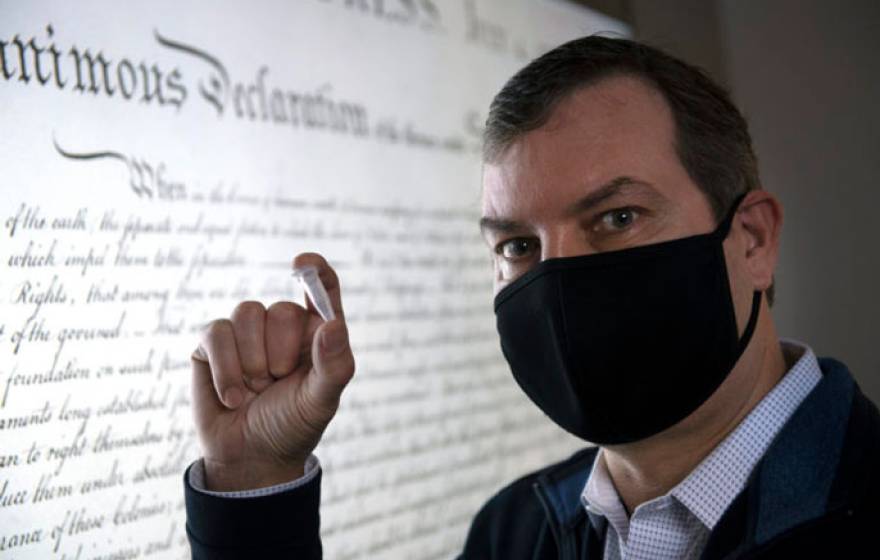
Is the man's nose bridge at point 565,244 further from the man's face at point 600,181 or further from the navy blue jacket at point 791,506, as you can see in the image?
the navy blue jacket at point 791,506

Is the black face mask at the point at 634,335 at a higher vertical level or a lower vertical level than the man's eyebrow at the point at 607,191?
lower

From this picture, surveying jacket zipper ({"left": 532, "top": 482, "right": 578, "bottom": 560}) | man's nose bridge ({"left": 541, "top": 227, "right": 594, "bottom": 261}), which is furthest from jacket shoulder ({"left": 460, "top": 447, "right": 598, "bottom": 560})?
man's nose bridge ({"left": 541, "top": 227, "right": 594, "bottom": 261})

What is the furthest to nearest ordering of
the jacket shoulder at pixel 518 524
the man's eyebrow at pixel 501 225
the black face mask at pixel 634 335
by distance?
the jacket shoulder at pixel 518 524
the man's eyebrow at pixel 501 225
the black face mask at pixel 634 335

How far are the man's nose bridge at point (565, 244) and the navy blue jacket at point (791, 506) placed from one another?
357mm

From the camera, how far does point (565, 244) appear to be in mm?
1165

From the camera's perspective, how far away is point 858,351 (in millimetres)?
2504

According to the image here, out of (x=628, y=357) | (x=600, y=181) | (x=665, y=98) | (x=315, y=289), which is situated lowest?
(x=628, y=357)

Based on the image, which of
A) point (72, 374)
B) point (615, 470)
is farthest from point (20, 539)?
point (615, 470)

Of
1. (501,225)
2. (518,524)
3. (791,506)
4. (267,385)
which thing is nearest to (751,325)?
(791,506)

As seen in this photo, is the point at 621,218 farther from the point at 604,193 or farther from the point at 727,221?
the point at 727,221

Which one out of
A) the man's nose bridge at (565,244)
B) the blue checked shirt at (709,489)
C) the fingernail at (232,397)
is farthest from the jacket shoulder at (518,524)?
the fingernail at (232,397)

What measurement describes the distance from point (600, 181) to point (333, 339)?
1.40ft

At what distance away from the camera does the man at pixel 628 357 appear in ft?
3.51

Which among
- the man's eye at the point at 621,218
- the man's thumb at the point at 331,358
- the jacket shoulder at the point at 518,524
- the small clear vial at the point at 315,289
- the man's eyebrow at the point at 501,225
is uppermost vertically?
the man's eyebrow at the point at 501,225
